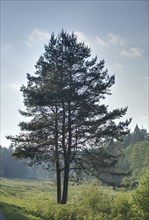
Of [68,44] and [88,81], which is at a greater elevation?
[68,44]

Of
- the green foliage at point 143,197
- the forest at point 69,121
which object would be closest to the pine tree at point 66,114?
the forest at point 69,121

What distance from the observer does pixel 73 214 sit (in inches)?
826

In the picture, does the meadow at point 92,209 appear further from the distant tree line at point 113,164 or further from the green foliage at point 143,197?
the distant tree line at point 113,164

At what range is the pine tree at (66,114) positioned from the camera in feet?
93.1

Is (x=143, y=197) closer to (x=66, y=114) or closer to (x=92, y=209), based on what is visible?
(x=92, y=209)

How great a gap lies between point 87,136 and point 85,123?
3.98ft

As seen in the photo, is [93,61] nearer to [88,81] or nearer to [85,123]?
[88,81]

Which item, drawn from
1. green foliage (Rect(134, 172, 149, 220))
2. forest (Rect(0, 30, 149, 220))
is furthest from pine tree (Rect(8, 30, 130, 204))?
green foliage (Rect(134, 172, 149, 220))

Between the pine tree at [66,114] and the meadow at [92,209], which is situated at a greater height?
the pine tree at [66,114]

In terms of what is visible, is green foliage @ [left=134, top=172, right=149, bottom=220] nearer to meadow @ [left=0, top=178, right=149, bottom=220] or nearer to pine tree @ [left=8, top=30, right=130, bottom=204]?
meadow @ [left=0, top=178, right=149, bottom=220]

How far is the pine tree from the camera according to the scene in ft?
A: 93.1

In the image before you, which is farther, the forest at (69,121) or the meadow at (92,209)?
the forest at (69,121)

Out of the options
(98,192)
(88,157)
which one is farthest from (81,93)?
(98,192)

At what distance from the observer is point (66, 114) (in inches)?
1145
